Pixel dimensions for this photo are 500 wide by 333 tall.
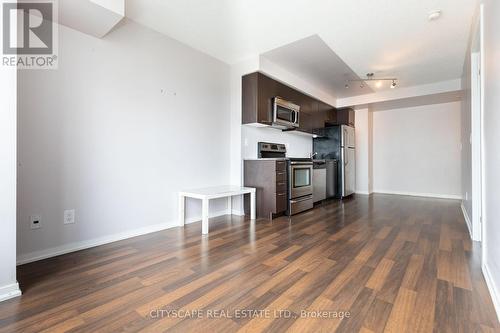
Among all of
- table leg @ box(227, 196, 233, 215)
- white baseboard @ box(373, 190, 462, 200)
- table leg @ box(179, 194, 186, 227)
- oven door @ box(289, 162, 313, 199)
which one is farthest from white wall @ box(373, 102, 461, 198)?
table leg @ box(179, 194, 186, 227)

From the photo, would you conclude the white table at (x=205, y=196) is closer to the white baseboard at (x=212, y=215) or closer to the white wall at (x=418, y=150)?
the white baseboard at (x=212, y=215)

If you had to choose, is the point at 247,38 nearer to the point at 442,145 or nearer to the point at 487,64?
the point at 487,64

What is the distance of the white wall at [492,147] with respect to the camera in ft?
4.67

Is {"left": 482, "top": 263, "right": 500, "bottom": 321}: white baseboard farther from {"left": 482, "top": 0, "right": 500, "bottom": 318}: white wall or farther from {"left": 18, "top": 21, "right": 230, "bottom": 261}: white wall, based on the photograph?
{"left": 18, "top": 21, "right": 230, "bottom": 261}: white wall

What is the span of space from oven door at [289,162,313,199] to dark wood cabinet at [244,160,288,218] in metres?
0.13

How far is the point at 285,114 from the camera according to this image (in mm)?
4012

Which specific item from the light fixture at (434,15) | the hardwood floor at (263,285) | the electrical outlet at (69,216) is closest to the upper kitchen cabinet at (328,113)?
the light fixture at (434,15)

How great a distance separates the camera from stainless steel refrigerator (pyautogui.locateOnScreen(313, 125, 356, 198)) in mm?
5363

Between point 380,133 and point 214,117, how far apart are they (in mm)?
4868

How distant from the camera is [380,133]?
21.0ft

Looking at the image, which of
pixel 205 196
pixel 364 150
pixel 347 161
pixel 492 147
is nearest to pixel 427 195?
pixel 364 150

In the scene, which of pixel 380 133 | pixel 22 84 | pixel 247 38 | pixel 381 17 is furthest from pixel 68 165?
pixel 380 133

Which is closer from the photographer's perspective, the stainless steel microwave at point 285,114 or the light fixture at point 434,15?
the light fixture at point 434,15

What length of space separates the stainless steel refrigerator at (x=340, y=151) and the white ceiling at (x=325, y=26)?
1907 mm
